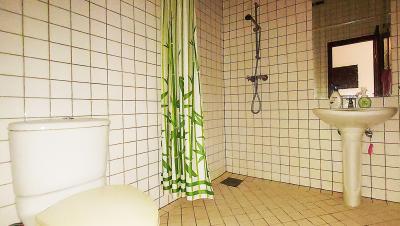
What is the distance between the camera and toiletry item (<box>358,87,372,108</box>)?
1.83m

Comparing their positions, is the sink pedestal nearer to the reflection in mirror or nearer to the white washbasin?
the white washbasin

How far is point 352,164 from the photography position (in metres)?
1.75

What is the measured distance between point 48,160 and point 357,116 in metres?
1.83

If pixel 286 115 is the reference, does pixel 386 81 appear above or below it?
above

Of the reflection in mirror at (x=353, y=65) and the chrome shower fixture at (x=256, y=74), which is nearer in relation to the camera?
the reflection in mirror at (x=353, y=65)

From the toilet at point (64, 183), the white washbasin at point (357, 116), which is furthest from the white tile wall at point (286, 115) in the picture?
the toilet at point (64, 183)

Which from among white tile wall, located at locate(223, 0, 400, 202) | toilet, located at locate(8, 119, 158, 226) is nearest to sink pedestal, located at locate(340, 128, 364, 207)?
white tile wall, located at locate(223, 0, 400, 202)

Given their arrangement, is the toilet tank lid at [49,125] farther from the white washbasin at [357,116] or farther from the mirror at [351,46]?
the mirror at [351,46]

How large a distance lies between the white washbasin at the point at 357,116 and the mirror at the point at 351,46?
409 mm

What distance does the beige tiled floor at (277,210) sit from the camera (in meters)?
1.62

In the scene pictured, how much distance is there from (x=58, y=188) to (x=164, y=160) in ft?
2.68

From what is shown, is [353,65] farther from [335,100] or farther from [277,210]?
[277,210]

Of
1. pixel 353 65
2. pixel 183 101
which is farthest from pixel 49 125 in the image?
pixel 353 65

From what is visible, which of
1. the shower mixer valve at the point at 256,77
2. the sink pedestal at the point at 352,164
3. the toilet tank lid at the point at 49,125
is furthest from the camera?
the shower mixer valve at the point at 256,77
